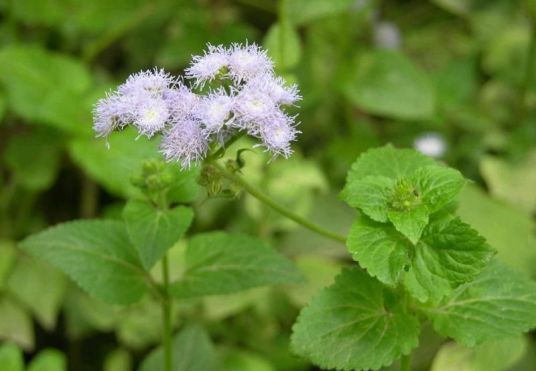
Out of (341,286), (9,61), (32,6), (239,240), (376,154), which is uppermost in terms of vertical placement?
(32,6)

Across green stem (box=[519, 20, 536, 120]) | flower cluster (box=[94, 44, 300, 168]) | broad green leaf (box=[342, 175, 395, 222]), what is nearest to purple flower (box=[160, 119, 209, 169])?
flower cluster (box=[94, 44, 300, 168])

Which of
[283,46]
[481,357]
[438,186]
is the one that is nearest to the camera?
[438,186]

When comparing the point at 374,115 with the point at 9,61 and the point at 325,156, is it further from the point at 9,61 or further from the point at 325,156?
the point at 9,61

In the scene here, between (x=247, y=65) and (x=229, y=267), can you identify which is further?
(x=229, y=267)

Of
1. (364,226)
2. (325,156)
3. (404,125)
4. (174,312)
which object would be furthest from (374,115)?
(364,226)

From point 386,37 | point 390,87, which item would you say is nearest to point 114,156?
point 390,87

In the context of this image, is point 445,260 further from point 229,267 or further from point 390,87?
point 390,87

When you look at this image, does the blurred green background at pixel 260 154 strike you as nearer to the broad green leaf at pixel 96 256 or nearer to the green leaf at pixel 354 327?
the broad green leaf at pixel 96 256
